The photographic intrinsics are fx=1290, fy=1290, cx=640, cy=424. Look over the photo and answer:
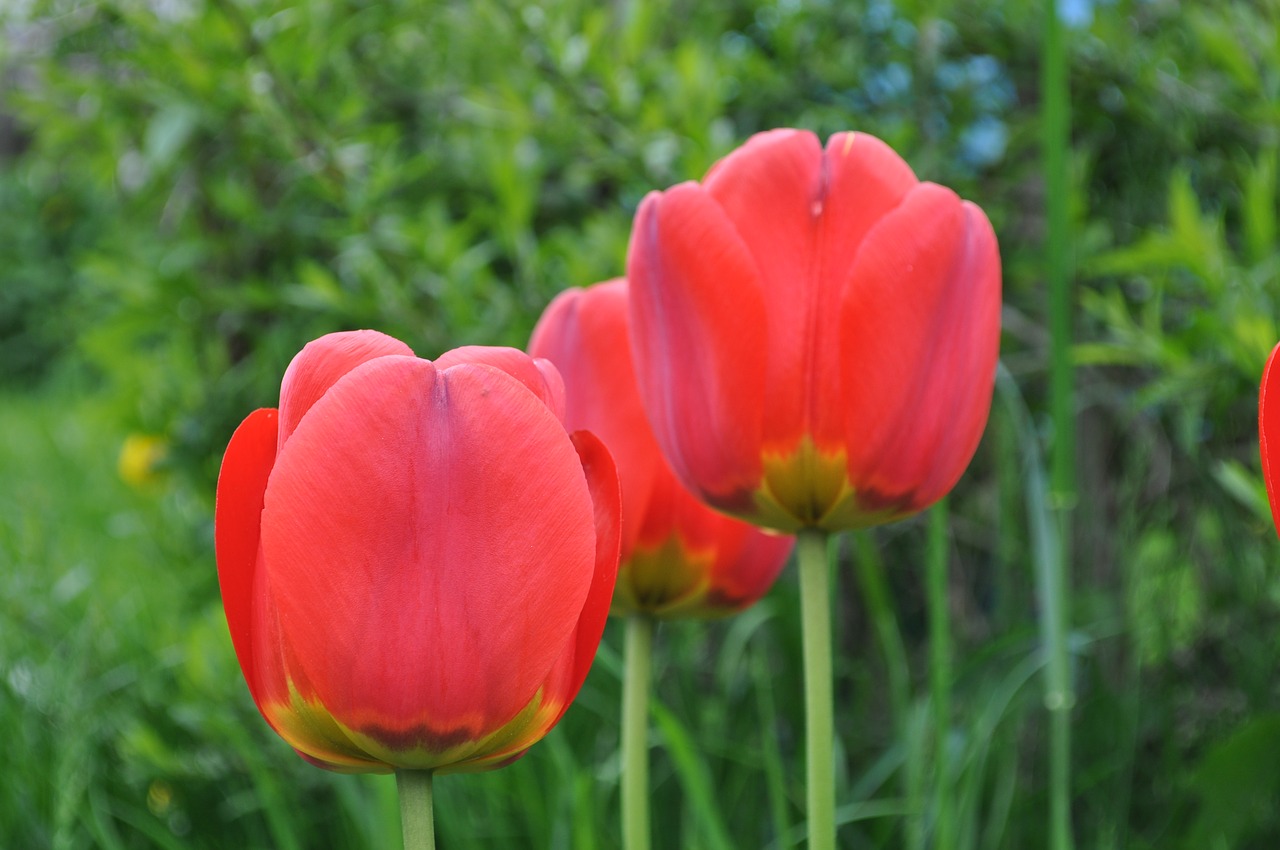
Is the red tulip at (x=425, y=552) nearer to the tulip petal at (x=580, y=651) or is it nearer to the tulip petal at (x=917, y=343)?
the tulip petal at (x=580, y=651)

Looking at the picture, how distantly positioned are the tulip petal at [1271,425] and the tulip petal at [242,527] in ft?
0.92

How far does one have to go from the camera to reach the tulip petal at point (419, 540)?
13.6 inches

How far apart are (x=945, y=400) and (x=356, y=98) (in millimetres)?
889

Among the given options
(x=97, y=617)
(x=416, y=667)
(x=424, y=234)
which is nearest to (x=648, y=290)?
(x=416, y=667)

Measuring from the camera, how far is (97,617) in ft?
4.35

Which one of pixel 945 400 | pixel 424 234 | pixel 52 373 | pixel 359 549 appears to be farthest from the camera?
pixel 52 373

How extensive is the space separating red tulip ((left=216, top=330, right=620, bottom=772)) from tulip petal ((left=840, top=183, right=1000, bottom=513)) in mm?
128

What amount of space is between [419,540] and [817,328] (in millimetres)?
171

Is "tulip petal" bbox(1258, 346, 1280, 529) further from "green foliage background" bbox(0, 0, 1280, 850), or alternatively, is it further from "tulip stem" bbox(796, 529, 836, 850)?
"green foliage background" bbox(0, 0, 1280, 850)

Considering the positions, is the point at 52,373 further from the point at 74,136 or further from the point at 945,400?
the point at 945,400

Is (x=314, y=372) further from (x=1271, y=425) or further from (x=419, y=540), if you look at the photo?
(x=1271, y=425)

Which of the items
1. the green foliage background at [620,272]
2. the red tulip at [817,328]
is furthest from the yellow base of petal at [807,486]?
the green foliage background at [620,272]

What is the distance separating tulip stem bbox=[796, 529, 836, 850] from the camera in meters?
0.42

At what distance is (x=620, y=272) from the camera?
111 cm
